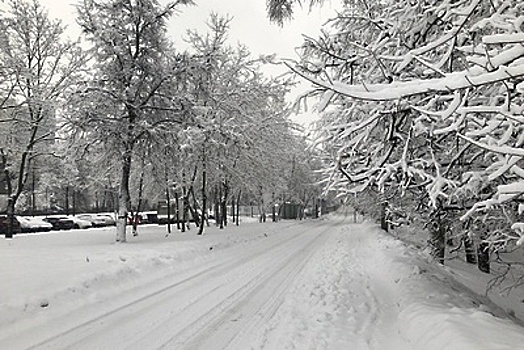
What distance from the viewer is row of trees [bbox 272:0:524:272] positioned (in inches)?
105

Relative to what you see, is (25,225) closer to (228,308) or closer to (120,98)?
(120,98)

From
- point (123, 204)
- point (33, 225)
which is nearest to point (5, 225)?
point (33, 225)

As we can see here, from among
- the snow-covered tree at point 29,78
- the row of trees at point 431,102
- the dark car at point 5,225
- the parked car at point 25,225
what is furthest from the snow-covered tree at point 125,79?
the parked car at point 25,225

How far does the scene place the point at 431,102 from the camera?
374 cm

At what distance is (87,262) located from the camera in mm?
9852

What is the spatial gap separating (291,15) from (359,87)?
12.8 feet

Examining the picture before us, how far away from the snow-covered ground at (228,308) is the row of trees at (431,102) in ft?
4.50

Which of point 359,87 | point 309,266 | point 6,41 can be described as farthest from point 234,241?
point 359,87

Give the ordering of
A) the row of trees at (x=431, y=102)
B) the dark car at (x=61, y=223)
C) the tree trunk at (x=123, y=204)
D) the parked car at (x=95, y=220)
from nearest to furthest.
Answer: the row of trees at (x=431, y=102)
the tree trunk at (x=123, y=204)
the dark car at (x=61, y=223)
the parked car at (x=95, y=220)

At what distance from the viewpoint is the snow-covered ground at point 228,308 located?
509 cm

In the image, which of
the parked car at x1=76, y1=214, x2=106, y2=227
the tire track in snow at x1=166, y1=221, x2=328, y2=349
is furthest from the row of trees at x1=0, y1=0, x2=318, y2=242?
the parked car at x1=76, y1=214, x2=106, y2=227

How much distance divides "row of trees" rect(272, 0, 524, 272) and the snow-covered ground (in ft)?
4.50

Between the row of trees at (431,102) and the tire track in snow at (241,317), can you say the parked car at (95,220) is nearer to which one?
the tire track in snow at (241,317)

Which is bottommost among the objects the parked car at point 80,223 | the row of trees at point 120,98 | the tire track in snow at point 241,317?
the tire track in snow at point 241,317
